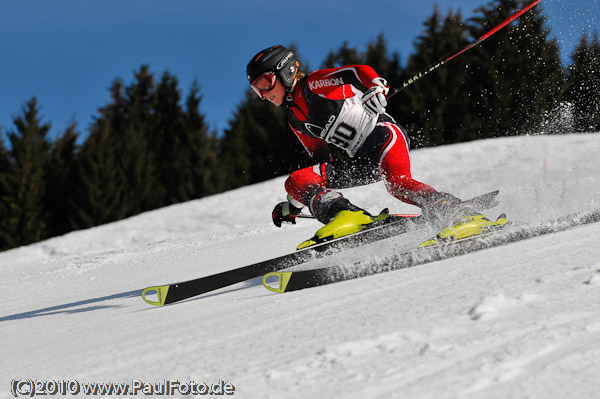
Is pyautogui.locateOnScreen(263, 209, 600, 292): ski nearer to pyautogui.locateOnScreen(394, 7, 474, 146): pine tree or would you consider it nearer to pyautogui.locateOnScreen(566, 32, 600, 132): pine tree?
pyautogui.locateOnScreen(566, 32, 600, 132): pine tree

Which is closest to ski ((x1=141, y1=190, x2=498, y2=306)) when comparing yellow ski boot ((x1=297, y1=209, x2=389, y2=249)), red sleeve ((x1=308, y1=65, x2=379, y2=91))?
yellow ski boot ((x1=297, y1=209, x2=389, y2=249))

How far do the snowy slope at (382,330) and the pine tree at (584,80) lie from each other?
47.1 ft

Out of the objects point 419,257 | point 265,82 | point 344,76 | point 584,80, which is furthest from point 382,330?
point 584,80

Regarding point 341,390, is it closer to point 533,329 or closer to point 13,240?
point 533,329

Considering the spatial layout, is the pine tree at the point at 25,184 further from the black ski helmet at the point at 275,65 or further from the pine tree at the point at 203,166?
the black ski helmet at the point at 275,65

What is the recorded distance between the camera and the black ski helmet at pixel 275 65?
338cm

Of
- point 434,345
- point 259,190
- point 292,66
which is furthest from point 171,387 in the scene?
point 259,190

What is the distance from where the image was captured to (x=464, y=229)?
2.98m

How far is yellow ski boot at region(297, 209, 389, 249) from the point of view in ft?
10.1

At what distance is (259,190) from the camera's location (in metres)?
10.3

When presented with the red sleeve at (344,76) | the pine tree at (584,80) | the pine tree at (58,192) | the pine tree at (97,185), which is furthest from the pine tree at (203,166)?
the red sleeve at (344,76)

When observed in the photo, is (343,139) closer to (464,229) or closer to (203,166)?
(464,229)

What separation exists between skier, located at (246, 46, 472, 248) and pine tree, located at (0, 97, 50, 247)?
675 inches

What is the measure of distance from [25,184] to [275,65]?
17823 mm
